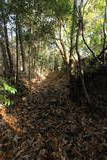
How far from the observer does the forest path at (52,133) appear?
485 centimetres

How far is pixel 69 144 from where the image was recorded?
5195mm

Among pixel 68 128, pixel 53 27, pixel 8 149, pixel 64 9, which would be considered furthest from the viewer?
pixel 53 27

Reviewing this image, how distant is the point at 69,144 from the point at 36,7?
660 cm

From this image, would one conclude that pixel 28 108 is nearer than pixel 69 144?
No

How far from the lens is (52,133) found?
18.9 ft

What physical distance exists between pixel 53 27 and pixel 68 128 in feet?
18.2

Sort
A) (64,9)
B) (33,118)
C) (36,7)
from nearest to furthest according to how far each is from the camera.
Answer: (33,118), (64,9), (36,7)

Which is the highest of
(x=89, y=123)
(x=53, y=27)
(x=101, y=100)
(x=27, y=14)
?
(x=27, y=14)

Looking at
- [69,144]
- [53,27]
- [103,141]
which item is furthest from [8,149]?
[53,27]

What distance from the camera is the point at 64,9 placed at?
7.45m

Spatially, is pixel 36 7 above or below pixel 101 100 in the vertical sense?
above

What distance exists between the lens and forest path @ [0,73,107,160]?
4.85m

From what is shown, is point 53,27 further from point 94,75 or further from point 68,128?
point 68,128

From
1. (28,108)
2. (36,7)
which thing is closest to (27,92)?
(28,108)
